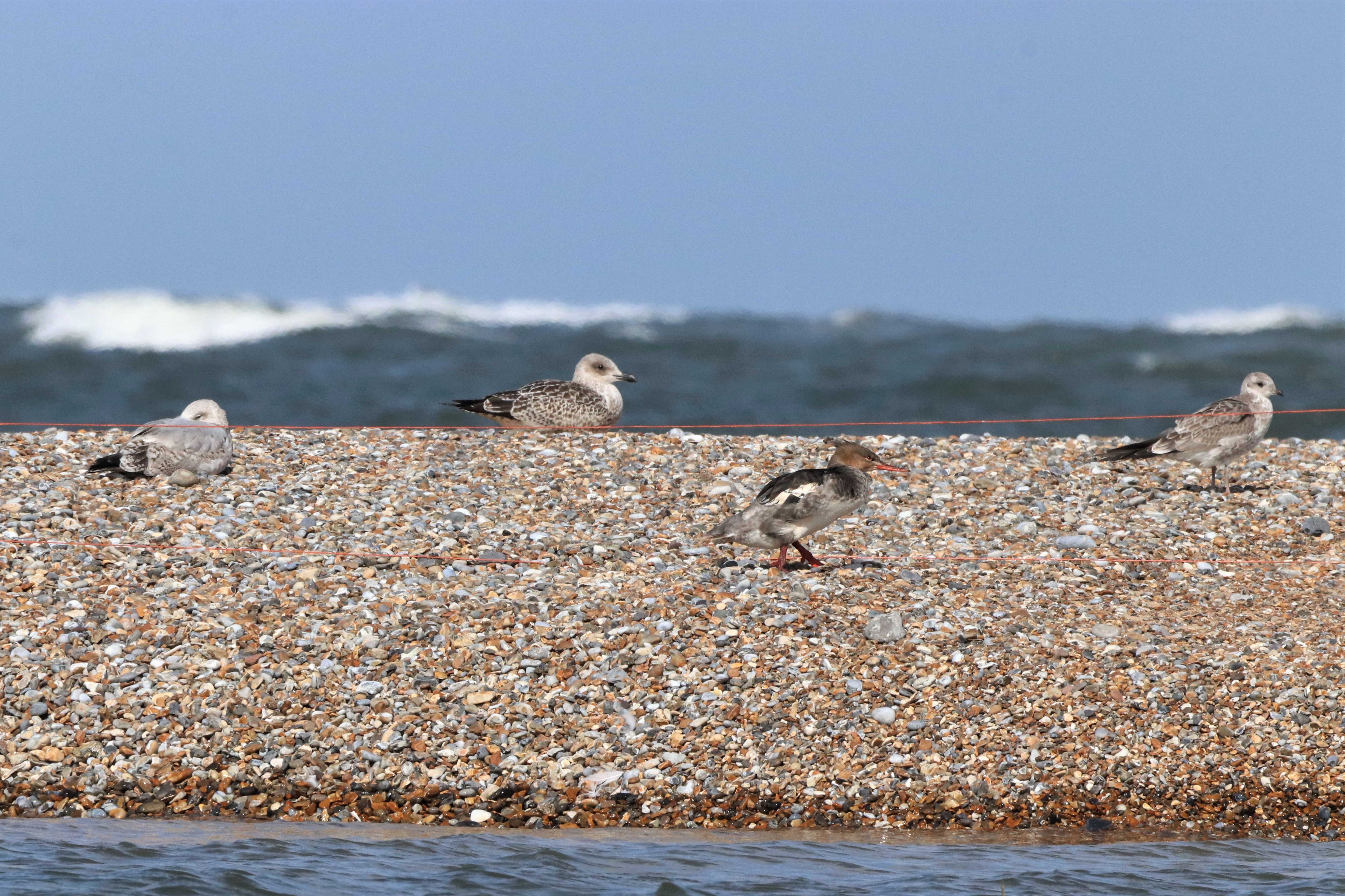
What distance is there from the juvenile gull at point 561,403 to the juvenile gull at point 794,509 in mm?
4424

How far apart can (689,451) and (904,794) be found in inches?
228

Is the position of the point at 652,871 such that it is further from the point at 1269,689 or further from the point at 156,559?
the point at 156,559

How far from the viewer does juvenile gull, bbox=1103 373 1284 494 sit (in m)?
11.8

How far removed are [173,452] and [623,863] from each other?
6312 millimetres

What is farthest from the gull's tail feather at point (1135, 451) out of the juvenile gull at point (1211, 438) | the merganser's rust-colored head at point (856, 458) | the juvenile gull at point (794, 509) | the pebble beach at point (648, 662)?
→ the juvenile gull at point (794, 509)

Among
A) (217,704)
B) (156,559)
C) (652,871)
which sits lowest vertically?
(652,871)

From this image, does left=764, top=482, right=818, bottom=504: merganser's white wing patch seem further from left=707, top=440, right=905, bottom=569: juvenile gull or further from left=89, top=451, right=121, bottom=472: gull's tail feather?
left=89, top=451, right=121, bottom=472: gull's tail feather

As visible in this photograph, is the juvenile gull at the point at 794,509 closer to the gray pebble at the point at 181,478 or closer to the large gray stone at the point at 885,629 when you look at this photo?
the large gray stone at the point at 885,629

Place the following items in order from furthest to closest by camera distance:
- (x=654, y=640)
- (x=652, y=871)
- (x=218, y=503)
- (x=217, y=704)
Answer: (x=218, y=503), (x=654, y=640), (x=217, y=704), (x=652, y=871)

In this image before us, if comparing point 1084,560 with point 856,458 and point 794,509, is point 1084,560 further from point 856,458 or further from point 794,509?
point 794,509

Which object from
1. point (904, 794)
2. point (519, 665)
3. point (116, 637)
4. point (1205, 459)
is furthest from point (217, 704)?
point (1205, 459)

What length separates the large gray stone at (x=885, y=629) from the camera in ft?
26.2

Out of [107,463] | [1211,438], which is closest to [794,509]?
[1211,438]

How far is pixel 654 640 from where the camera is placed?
7.86 meters
